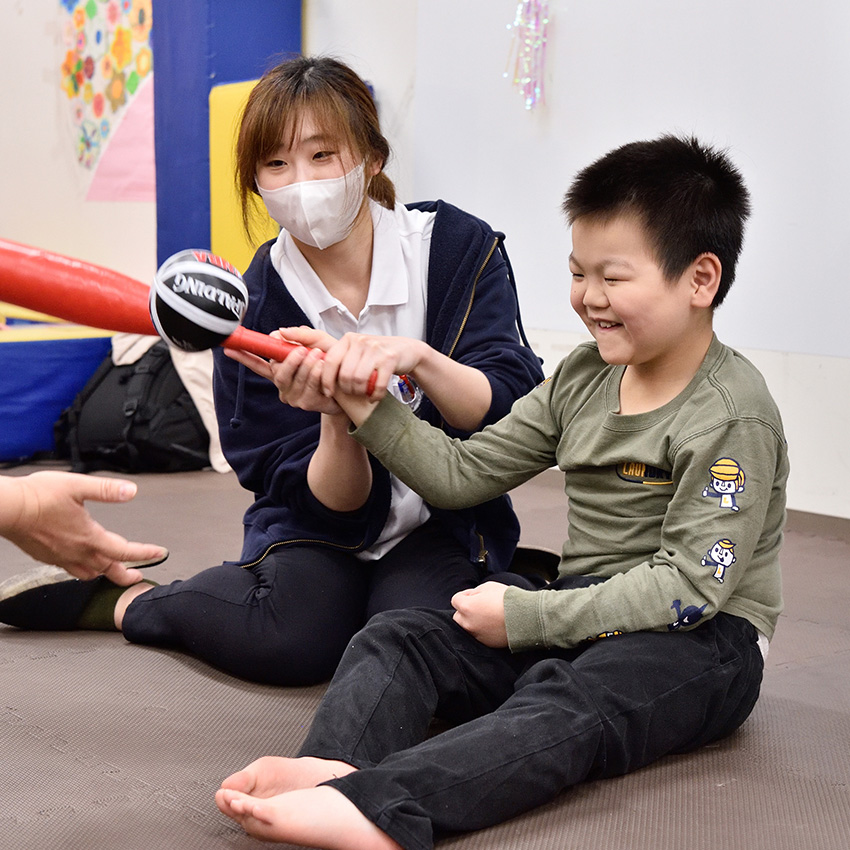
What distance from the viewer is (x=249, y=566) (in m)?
1.40

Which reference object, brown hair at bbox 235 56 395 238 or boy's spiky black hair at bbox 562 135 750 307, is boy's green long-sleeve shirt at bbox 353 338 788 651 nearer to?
boy's spiky black hair at bbox 562 135 750 307

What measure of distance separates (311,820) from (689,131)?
2.06m

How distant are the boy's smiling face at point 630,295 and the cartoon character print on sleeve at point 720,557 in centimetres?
21

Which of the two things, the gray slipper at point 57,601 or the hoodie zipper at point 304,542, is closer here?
the hoodie zipper at point 304,542

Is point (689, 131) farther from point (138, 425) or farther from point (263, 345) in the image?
point (263, 345)

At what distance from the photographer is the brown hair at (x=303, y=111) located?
4.23 feet

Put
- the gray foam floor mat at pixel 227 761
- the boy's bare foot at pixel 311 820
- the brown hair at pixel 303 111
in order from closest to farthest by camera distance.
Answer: the boy's bare foot at pixel 311 820 < the gray foam floor mat at pixel 227 761 < the brown hair at pixel 303 111

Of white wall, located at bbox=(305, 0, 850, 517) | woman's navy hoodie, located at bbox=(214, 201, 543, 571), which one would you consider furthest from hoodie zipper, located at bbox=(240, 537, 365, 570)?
white wall, located at bbox=(305, 0, 850, 517)

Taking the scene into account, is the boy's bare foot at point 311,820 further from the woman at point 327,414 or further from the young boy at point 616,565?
the woman at point 327,414

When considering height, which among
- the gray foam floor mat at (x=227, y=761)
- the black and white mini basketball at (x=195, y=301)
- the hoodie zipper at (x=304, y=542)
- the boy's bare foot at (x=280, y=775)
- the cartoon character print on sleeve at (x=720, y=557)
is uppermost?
the black and white mini basketball at (x=195, y=301)

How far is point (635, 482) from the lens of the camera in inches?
43.6

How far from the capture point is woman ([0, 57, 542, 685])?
1.30 meters

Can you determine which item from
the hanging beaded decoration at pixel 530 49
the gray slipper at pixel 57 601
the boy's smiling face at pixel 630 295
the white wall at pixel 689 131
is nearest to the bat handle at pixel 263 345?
the boy's smiling face at pixel 630 295

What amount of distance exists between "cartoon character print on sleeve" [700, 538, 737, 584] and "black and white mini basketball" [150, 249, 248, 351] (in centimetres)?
53
